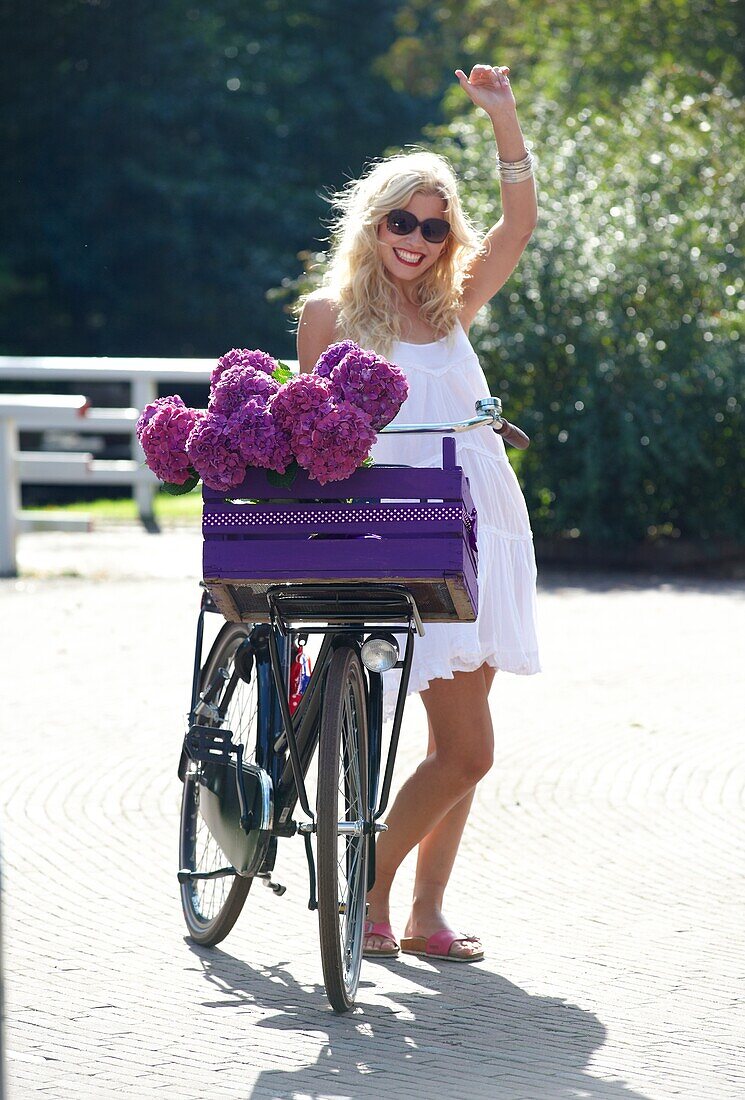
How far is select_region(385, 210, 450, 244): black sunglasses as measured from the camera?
14.7ft

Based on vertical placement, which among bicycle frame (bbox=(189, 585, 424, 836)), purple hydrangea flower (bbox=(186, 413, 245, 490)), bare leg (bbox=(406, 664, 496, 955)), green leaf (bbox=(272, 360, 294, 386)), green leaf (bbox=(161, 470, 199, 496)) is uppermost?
green leaf (bbox=(272, 360, 294, 386))

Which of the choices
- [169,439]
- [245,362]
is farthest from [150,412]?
[245,362]

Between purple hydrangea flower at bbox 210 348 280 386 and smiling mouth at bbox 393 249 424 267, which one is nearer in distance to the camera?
purple hydrangea flower at bbox 210 348 280 386

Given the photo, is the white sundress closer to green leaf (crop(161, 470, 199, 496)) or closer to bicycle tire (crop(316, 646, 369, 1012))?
bicycle tire (crop(316, 646, 369, 1012))

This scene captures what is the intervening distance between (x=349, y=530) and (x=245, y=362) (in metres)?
0.47

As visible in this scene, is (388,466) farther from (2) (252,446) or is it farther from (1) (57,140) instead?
(1) (57,140)

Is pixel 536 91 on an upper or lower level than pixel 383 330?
upper

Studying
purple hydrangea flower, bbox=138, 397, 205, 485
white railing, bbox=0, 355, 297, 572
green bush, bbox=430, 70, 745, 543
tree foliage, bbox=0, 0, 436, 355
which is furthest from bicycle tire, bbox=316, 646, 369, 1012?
tree foliage, bbox=0, 0, 436, 355

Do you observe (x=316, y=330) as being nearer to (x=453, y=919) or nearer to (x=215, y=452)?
(x=215, y=452)

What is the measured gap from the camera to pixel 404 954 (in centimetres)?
463

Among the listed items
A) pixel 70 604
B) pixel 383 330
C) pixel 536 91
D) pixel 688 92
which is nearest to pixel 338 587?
pixel 383 330

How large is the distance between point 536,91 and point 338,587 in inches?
826

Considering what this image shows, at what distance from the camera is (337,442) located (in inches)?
145

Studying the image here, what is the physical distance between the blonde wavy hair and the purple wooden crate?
72 centimetres
